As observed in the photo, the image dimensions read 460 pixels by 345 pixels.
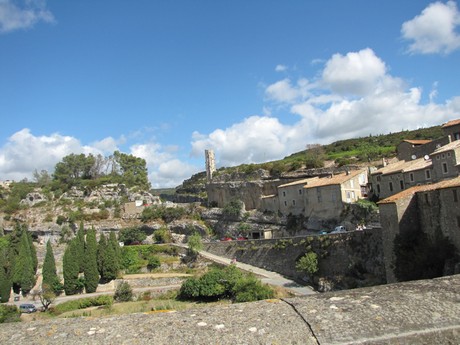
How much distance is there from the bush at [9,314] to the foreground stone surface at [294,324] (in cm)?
3114

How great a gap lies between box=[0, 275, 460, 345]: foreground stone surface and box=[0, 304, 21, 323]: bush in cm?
3114

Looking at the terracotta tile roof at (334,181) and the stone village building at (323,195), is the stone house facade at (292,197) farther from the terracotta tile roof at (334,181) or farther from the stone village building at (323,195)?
the terracotta tile roof at (334,181)

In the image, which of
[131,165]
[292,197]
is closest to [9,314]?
[292,197]

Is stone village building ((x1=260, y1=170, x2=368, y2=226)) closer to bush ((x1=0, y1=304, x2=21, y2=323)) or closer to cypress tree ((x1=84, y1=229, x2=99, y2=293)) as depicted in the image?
cypress tree ((x1=84, y1=229, x2=99, y2=293))

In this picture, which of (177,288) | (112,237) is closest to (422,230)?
(177,288)

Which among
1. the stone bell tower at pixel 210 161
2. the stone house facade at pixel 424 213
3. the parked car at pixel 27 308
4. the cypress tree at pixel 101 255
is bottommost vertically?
the parked car at pixel 27 308

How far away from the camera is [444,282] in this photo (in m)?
4.10

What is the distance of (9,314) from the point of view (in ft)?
101

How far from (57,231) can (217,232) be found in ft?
92.5

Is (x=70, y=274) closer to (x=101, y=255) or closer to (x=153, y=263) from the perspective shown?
(x=101, y=255)

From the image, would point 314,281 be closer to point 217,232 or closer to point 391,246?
point 391,246

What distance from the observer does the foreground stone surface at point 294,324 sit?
3289 mm

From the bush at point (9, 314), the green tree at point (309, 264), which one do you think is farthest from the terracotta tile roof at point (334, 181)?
the bush at point (9, 314)

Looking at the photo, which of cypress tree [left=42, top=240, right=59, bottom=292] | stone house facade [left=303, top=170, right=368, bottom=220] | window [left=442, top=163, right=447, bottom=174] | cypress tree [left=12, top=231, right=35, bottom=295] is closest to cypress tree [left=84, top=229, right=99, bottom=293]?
cypress tree [left=42, top=240, right=59, bottom=292]
